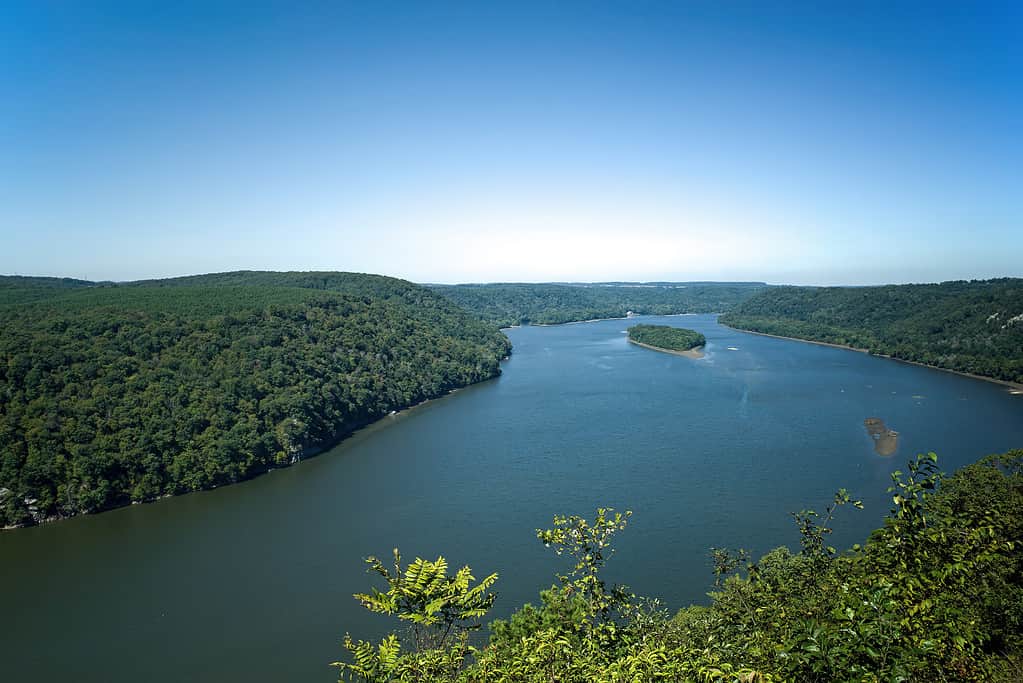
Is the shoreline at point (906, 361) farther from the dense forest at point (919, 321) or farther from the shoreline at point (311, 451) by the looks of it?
the shoreline at point (311, 451)

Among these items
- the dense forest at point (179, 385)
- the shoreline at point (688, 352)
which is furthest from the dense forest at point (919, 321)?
the dense forest at point (179, 385)

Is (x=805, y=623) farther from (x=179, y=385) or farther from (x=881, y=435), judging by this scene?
(x=881, y=435)

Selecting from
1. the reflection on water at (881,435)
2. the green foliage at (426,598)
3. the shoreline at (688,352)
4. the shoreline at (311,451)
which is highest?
the green foliage at (426,598)

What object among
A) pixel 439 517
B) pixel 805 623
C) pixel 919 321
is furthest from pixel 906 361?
pixel 805 623

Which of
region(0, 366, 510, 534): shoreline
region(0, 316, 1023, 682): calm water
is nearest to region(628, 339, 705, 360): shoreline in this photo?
region(0, 316, 1023, 682): calm water

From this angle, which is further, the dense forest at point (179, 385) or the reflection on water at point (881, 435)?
the reflection on water at point (881, 435)

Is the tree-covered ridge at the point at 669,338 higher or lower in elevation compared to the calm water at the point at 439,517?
higher
